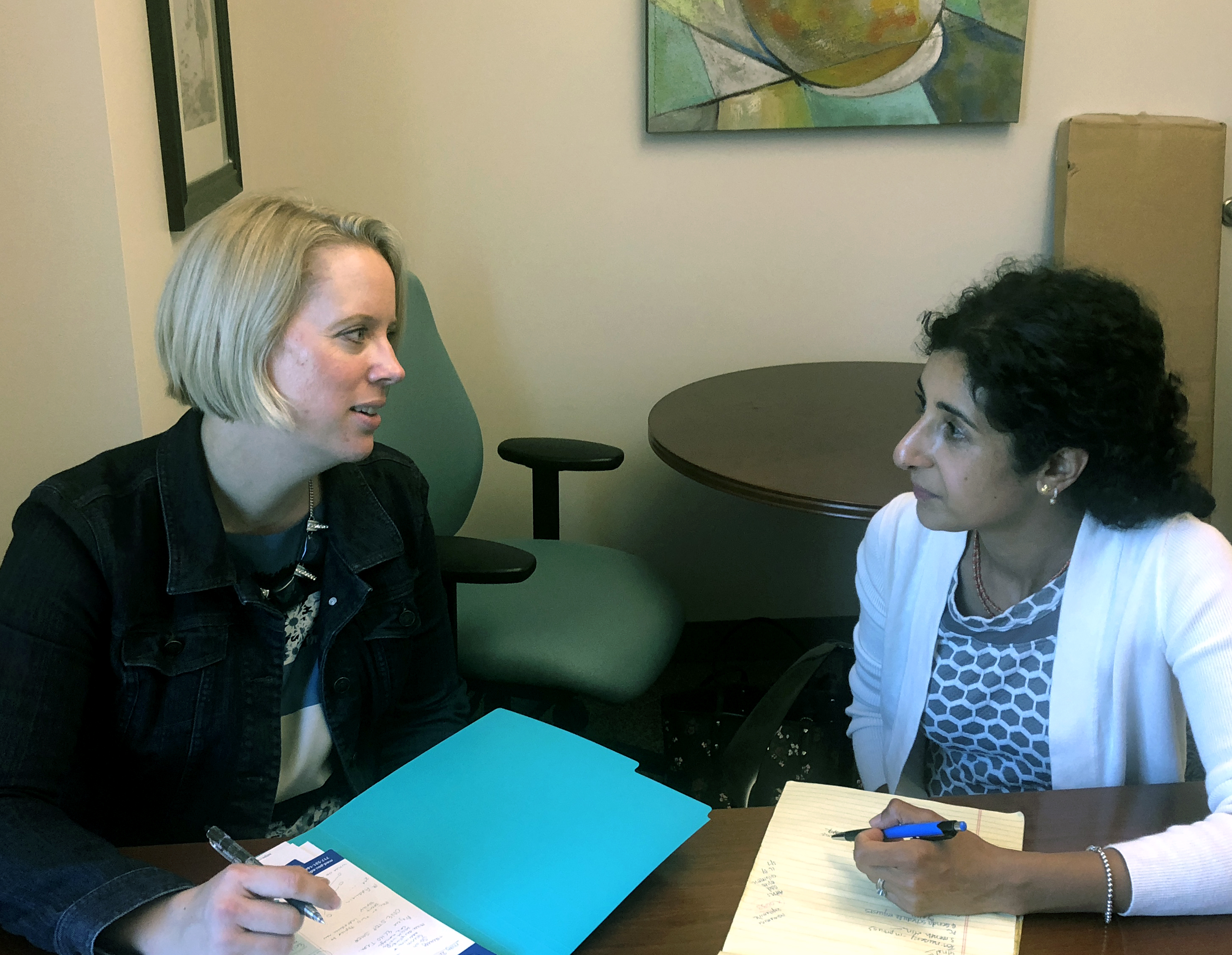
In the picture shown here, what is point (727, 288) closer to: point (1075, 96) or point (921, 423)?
point (1075, 96)

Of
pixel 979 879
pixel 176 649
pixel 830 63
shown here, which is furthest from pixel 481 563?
pixel 830 63

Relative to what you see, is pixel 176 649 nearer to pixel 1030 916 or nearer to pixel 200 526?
pixel 200 526

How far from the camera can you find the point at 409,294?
6.97ft

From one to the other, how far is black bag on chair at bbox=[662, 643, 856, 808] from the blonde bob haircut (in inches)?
26.3

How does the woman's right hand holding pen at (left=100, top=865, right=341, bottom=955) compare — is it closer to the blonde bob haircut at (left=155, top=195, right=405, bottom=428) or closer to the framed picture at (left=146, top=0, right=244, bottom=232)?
the blonde bob haircut at (left=155, top=195, right=405, bottom=428)

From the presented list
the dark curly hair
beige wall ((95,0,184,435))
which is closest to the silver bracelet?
the dark curly hair

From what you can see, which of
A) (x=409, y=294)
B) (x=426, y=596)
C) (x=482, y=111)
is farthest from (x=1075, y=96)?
(x=426, y=596)

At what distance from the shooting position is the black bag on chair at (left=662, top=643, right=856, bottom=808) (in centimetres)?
133

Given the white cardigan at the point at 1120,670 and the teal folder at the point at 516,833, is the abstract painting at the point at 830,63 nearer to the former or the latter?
the white cardigan at the point at 1120,670

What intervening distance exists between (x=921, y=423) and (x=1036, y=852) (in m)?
0.54

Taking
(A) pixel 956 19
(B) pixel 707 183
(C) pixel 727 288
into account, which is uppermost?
(A) pixel 956 19

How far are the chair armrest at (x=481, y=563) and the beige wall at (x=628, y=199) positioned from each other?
1044 millimetres

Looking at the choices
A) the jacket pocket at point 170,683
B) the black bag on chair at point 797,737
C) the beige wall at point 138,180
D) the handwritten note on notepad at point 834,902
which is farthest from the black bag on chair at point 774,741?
the beige wall at point 138,180

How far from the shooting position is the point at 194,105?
1882mm
